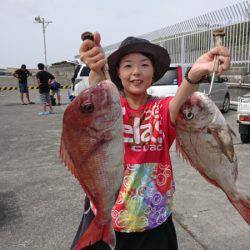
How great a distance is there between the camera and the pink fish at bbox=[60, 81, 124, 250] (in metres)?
1.40

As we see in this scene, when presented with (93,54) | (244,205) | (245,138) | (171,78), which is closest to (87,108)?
(93,54)

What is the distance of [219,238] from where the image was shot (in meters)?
3.42

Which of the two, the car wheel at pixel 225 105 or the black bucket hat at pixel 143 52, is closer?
the black bucket hat at pixel 143 52

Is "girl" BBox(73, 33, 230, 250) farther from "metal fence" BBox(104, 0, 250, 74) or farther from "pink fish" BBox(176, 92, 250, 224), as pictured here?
"metal fence" BBox(104, 0, 250, 74)

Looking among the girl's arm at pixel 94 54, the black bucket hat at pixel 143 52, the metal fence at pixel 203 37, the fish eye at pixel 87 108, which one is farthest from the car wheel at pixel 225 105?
the fish eye at pixel 87 108

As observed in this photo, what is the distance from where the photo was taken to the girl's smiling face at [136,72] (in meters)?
1.87

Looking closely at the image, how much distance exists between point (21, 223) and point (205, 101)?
2.91m

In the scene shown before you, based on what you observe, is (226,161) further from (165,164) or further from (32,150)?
(32,150)

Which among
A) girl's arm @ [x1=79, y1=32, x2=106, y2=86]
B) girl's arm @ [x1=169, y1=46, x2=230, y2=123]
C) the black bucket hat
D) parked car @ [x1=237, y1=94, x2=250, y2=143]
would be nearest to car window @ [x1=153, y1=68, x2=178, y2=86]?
parked car @ [x1=237, y1=94, x2=250, y2=143]

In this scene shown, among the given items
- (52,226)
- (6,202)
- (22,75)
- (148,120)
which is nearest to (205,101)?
(148,120)

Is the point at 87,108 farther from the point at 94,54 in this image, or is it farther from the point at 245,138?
the point at 245,138

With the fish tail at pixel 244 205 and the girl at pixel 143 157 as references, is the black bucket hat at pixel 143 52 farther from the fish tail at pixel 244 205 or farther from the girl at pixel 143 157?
the fish tail at pixel 244 205

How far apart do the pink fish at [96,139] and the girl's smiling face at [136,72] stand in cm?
46

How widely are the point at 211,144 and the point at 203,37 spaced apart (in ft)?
39.3
